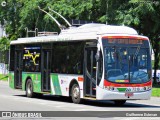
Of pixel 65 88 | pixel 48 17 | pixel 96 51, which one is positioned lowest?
pixel 65 88

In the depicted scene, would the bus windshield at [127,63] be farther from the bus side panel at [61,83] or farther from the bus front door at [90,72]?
the bus side panel at [61,83]

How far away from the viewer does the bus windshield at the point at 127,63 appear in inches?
836

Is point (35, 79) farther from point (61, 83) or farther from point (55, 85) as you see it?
point (61, 83)

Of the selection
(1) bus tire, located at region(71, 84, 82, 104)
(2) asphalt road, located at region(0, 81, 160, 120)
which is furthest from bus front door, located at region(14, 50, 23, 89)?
(1) bus tire, located at region(71, 84, 82, 104)

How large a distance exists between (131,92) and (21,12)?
3285 cm

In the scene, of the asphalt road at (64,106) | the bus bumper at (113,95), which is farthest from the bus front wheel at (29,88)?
the bus bumper at (113,95)

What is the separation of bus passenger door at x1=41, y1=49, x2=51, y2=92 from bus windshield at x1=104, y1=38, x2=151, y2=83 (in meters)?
4.84

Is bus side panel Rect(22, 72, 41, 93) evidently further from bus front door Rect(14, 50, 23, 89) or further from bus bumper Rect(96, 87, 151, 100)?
bus bumper Rect(96, 87, 151, 100)

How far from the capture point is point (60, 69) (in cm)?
2433

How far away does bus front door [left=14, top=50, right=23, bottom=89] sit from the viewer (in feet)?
92.1

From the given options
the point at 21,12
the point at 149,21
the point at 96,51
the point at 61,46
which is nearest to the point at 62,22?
the point at 21,12

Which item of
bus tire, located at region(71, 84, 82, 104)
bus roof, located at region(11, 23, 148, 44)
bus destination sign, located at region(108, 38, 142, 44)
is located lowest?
bus tire, located at region(71, 84, 82, 104)

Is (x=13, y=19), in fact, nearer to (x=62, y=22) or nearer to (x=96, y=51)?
(x=62, y=22)

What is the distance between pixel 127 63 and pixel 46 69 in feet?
17.8
